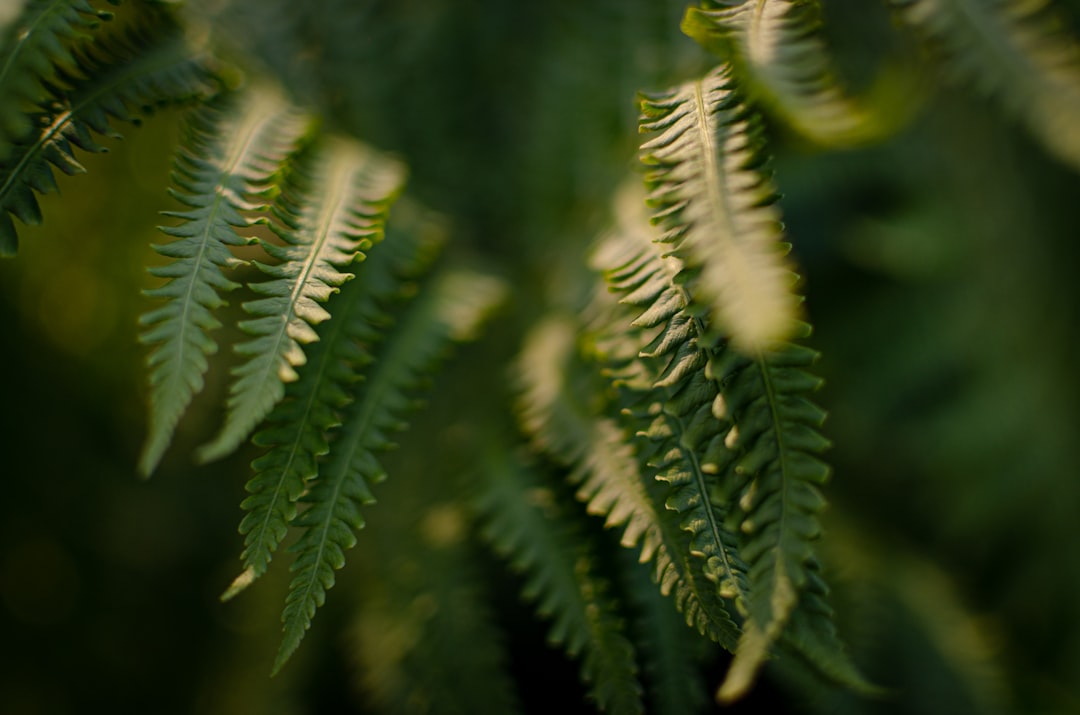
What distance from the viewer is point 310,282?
2.06ft

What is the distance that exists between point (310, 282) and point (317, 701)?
727mm

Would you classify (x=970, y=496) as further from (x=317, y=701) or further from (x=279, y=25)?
(x=279, y=25)

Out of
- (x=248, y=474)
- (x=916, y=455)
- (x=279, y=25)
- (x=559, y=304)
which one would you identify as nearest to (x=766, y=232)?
(x=559, y=304)

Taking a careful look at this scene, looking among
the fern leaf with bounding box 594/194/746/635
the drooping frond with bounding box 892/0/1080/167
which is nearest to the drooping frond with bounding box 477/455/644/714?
the fern leaf with bounding box 594/194/746/635

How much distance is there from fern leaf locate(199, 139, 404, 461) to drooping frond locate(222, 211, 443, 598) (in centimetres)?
3

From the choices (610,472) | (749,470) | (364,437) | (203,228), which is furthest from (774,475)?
(203,228)

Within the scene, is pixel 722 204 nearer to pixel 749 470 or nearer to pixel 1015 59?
pixel 749 470

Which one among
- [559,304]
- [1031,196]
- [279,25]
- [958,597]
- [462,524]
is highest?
[279,25]

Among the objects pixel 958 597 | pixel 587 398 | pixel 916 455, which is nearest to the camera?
pixel 587 398

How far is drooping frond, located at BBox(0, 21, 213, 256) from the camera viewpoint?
2.05 feet

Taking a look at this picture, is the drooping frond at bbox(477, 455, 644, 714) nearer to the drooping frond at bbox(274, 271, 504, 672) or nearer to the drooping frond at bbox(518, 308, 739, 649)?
the drooping frond at bbox(518, 308, 739, 649)

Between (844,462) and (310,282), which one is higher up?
(310,282)

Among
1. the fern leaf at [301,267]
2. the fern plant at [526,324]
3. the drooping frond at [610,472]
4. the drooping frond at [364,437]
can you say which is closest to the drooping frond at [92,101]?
the fern plant at [526,324]

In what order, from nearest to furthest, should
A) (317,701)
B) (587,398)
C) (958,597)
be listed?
(587,398)
(317,701)
(958,597)
